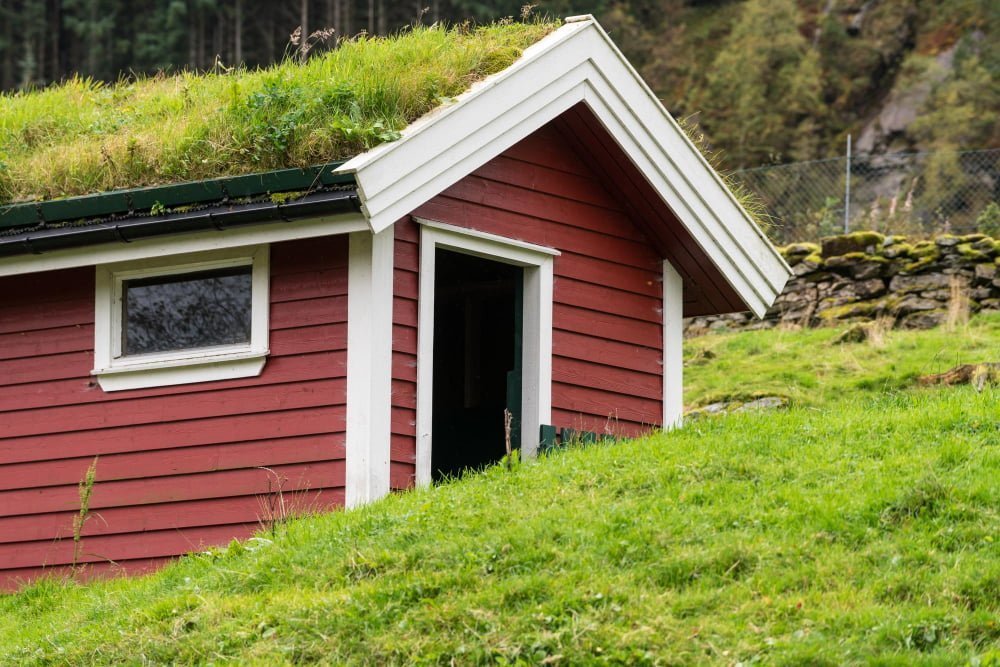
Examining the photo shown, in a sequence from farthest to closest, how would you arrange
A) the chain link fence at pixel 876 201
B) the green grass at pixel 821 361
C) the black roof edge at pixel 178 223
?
the chain link fence at pixel 876 201 → the green grass at pixel 821 361 → the black roof edge at pixel 178 223

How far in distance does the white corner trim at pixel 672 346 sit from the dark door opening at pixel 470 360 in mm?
1668

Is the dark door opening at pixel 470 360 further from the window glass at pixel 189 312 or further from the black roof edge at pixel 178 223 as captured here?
the black roof edge at pixel 178 223

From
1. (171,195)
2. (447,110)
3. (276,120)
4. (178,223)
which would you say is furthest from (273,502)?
(447,110)

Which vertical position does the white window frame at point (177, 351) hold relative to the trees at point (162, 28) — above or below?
below

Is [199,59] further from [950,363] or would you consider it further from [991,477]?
[991,477]

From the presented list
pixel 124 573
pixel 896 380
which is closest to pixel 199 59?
pixel 896 380

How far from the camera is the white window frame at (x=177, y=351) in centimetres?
923

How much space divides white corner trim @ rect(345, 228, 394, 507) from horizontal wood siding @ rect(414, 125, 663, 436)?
79 cm

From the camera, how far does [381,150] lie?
8680 mm

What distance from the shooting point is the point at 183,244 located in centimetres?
910

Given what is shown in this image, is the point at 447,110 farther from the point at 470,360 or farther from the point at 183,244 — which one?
the point at 470,360

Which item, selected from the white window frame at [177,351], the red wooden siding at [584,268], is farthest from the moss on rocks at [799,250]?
the white window frame at [177,351]

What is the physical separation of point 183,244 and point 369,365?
1.46m

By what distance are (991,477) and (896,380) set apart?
6954 millimetres
